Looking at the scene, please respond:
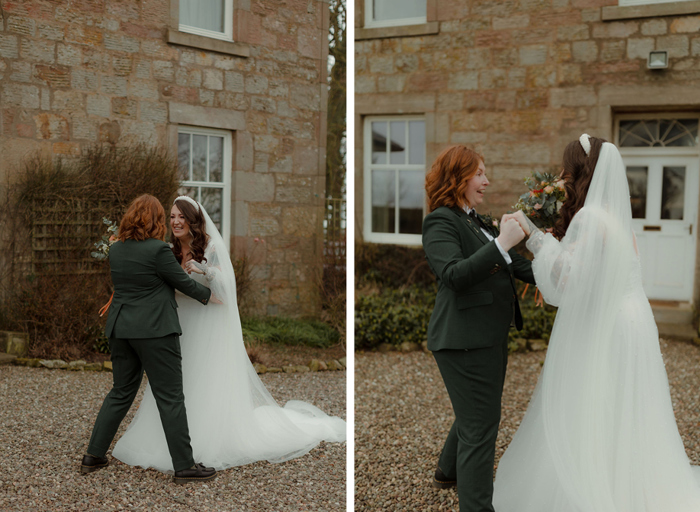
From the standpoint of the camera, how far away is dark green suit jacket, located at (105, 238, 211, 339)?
128 inches

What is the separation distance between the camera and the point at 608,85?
6.98 meters

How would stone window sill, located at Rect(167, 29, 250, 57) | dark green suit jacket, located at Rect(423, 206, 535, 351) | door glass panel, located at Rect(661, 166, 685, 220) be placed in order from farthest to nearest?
door glass panel, located at Rect(661, 166, 685, 220) → stone window sill, located at Rect(167, 29, 250, 57) → dark green suit jacket, located at Rect(423, 206, 535, 351)

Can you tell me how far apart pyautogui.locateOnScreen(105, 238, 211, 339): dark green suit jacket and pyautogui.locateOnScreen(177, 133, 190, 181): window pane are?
1.49 ft

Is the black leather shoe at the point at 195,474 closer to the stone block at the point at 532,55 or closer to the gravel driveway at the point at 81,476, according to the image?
the gravel driveway at the point at 81,476

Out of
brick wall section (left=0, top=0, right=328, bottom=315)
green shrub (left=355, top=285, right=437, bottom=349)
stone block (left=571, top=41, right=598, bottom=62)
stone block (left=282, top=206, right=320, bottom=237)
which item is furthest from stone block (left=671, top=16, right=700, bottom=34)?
stone block (left=282, top=206, right=320, bottom=237)

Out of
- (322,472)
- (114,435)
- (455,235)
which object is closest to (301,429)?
(322,472)

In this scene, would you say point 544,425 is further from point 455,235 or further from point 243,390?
point 243,390

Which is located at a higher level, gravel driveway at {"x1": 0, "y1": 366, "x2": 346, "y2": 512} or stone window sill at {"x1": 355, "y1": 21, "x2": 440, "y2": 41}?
stone window sill at {"x1": 355, "y1": 21, "x2": 440, "y2": 41}

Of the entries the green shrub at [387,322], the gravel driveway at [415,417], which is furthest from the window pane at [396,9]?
the gravel driveway at [415,417]

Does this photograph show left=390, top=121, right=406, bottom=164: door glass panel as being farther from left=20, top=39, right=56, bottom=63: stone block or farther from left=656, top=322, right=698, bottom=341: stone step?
left=20, top=39, right=56, bottom=63: stone block

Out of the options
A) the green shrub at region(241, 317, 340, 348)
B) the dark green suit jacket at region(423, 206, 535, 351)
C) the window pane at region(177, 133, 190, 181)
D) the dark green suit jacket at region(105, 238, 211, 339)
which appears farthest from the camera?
the green shrub at region(241, 317, 340, 348)

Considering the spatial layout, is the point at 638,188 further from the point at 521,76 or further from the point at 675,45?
the point at 521,76

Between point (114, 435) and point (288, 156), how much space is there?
1818 millimetres

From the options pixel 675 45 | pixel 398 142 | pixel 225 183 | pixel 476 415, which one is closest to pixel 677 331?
pixel 675 45
